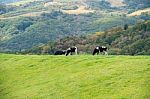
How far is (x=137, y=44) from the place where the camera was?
4911 inches

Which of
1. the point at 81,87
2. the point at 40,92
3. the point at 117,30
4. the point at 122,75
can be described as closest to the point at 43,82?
the point at 40,92

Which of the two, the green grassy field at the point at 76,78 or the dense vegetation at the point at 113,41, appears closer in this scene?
the green grassy field at the point at 76,78

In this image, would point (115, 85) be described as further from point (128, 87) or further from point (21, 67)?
point (21, 67)

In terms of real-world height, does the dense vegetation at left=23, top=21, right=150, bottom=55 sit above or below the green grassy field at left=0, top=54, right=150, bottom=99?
below

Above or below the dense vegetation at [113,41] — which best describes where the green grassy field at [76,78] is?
above

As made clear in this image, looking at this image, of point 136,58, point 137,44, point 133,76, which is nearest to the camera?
point 133,76

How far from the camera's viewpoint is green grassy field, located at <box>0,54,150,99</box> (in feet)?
82.4

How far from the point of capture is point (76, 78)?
2902cm

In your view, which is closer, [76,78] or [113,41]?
[76,78]

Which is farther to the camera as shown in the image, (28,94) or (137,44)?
(137,44)

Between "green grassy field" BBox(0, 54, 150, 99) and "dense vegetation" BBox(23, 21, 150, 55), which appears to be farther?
"dense vegetation" BBox(23, 21, 150, 55)

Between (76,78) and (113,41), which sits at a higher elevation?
(76,78)

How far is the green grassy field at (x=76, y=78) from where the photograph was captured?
25.1 meters

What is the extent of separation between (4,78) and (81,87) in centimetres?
983
